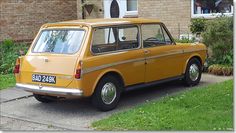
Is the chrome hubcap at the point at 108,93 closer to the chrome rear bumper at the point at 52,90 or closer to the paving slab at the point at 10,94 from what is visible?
the chrome rear bumper at the point at 52,90

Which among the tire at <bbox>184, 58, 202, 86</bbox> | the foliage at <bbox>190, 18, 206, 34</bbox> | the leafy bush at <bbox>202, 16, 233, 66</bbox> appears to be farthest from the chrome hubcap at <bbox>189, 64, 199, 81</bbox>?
the foliage at <bbox>190, 18, 206, 34</bbox>

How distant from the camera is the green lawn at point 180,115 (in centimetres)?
628

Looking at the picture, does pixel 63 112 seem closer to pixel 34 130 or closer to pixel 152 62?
pixel 34 130

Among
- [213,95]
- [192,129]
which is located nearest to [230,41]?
[213,95]

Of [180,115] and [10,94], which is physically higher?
[180,115]

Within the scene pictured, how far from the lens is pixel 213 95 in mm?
8000

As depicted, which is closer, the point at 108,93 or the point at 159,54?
the point at 108,93

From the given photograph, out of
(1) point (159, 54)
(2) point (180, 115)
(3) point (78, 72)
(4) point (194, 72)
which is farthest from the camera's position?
(4) point (194, 72)

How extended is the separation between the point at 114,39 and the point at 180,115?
1.94m

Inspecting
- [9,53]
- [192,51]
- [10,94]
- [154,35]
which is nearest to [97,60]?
[154,35]

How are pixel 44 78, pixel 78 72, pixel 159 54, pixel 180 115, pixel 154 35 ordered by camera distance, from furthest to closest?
pixel 154 35, pixel 159 54, pixel 44 78, pixel 78 72, pixel 180 115

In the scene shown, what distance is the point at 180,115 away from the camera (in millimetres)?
6797

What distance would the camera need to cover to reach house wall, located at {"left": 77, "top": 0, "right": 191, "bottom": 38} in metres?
13.0

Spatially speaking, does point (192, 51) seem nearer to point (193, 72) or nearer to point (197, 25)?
point (193, 72)
